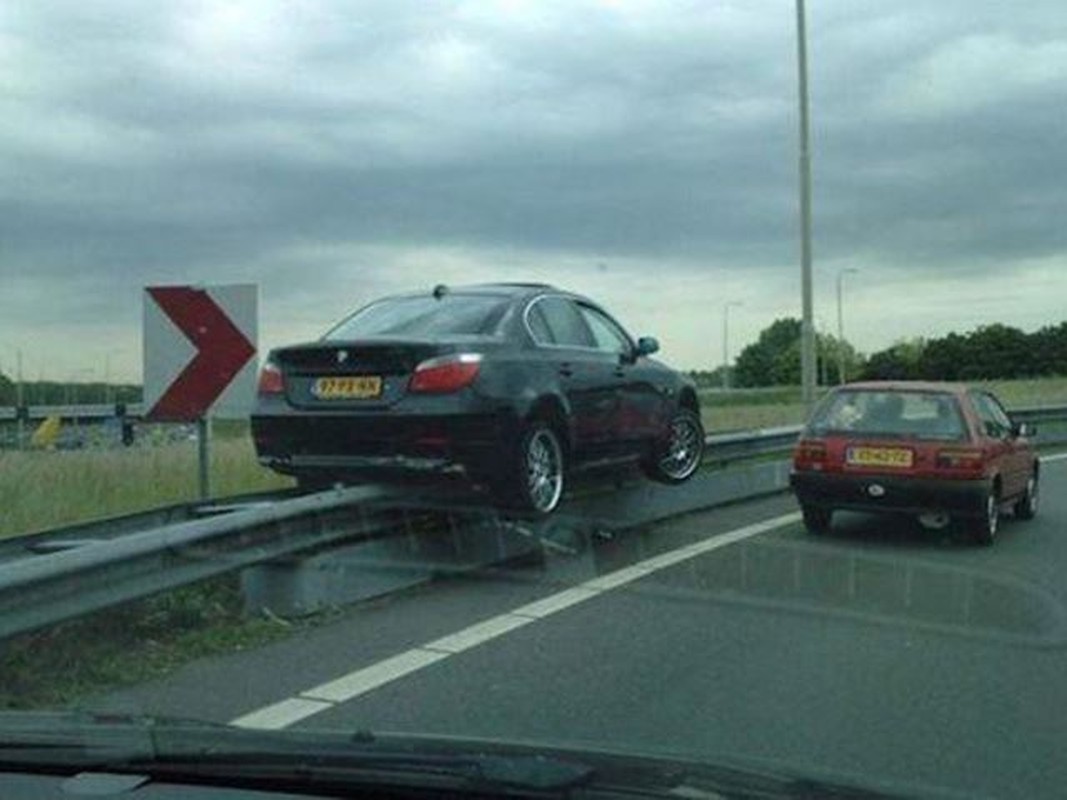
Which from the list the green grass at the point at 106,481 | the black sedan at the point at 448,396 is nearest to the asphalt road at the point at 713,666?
the black sedan at the point at 448,396

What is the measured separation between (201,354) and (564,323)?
275cm

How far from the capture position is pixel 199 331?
11203 mm

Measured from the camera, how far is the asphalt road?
660 cm

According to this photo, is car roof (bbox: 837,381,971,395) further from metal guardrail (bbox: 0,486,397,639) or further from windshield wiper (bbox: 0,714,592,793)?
windshield wiper (bbox: 0,714,592,793)

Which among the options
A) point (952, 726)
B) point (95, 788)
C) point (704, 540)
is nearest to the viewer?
point (95, 788)

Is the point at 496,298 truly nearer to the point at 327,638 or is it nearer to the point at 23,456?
the point at 327,638

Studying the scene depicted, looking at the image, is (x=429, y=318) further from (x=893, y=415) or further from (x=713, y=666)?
(x=893, y=415)

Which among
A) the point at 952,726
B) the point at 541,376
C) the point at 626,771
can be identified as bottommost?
the point at 952,726

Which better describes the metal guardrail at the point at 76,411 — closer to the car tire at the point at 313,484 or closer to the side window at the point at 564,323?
the side window at the point at 564,323

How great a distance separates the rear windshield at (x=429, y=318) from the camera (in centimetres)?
1138

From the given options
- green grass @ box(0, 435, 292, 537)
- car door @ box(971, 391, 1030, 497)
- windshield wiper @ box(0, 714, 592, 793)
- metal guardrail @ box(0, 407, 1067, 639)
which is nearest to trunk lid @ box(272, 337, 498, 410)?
metal guardrail @ box(0, 407, 1067, 639)

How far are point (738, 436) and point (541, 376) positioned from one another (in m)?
6.49

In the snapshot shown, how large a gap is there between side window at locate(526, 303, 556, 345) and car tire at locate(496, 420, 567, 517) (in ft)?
2.23

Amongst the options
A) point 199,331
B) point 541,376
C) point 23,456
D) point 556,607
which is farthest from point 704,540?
point 23,456
